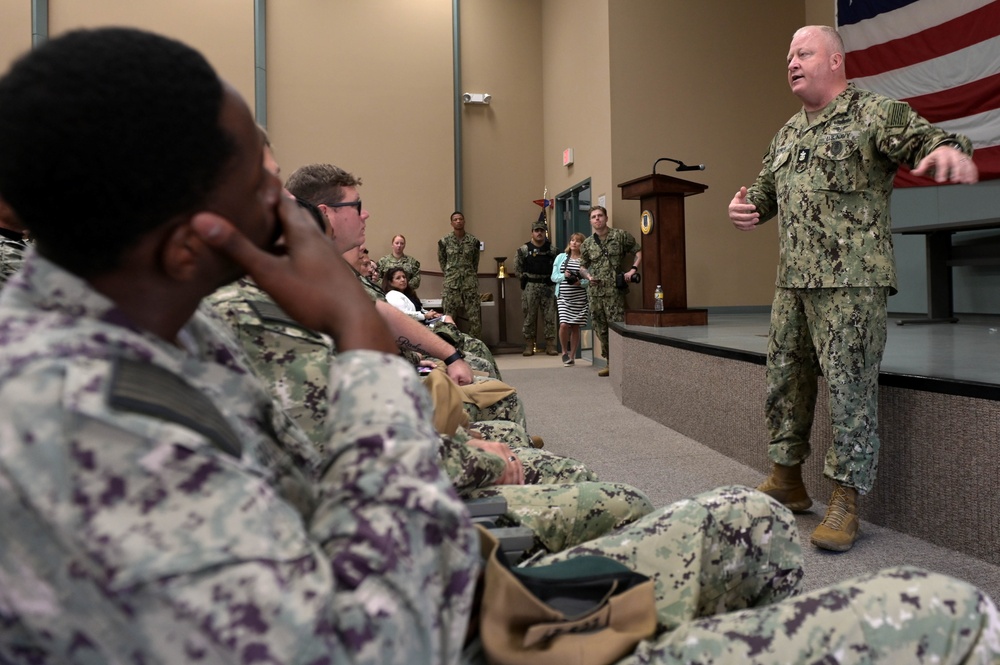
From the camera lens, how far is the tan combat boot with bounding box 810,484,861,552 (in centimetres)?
218

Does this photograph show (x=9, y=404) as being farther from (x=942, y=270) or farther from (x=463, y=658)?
(x=942, y=270)

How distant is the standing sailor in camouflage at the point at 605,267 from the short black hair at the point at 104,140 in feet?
21.1

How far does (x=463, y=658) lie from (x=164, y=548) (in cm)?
37

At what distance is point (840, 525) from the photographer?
7.28 feet

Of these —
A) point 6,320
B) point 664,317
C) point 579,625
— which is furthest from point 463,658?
point 664,317

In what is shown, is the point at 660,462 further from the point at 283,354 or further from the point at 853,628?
the point at 853,628

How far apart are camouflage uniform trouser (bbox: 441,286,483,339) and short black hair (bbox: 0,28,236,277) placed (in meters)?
8.47

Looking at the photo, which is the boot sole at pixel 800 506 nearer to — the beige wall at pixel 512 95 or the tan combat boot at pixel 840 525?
the tan combat boot at pixel 840 525

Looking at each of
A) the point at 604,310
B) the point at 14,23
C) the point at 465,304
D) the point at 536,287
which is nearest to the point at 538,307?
the point at 536,287

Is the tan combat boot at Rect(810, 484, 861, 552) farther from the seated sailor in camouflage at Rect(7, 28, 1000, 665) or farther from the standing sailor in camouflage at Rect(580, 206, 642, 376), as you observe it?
the standing sailor in camouflage at Rect(580, 206, 642, 376)

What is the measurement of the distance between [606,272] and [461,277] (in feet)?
8.14

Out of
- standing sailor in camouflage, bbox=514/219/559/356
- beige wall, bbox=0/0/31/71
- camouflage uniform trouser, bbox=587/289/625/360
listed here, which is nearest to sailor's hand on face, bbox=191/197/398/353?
camouflage uniform trouser, bbox=587/289/625/360

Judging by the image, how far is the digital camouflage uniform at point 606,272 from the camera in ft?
23.0

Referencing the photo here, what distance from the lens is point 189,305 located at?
63 centimetres
